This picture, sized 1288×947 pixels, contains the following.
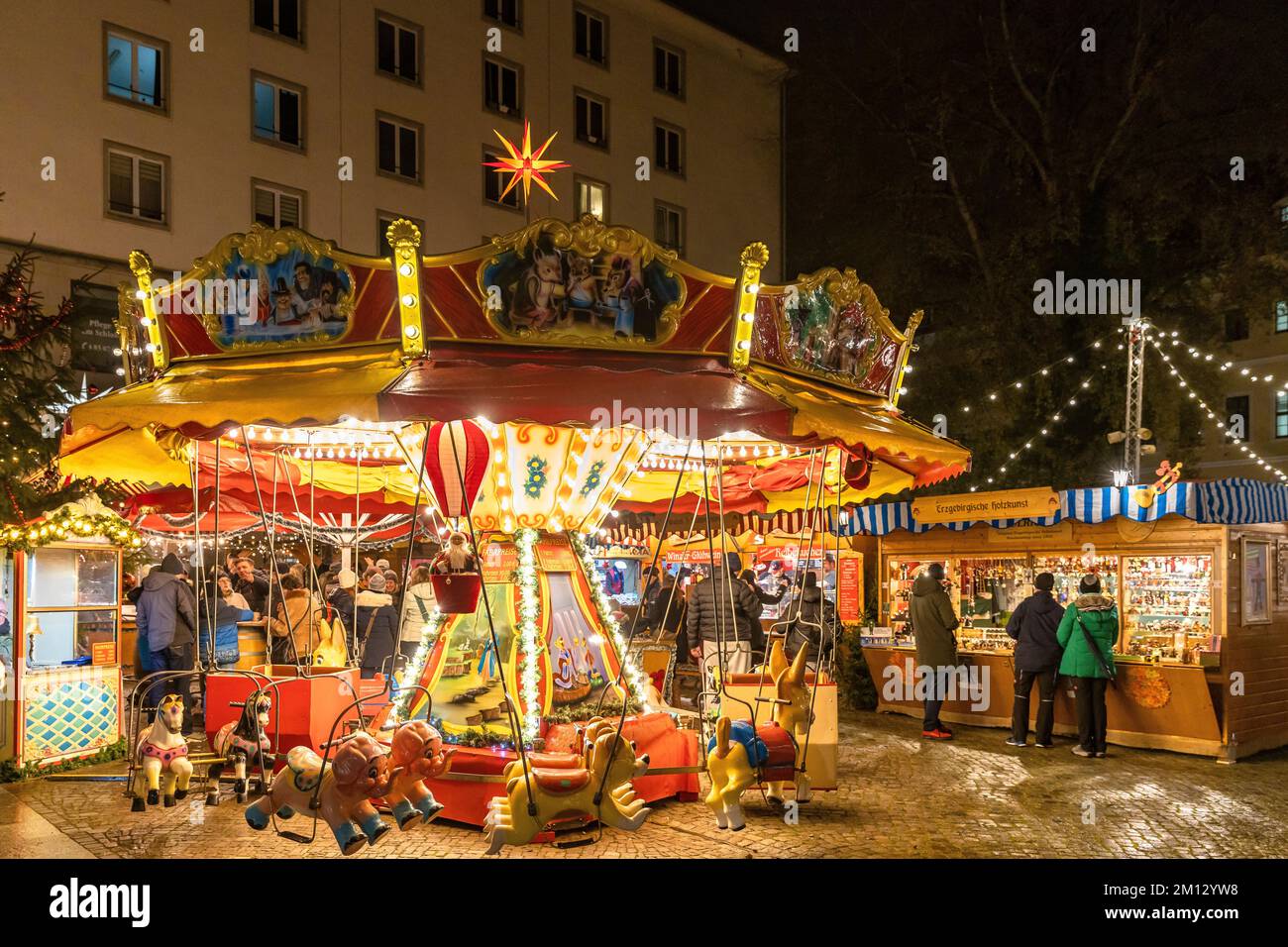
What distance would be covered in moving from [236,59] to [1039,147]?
17.1 meters

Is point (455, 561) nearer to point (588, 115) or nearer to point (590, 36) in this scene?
point (588, 115)

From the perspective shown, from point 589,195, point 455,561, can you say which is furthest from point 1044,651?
point 589,195

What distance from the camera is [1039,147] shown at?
23234mm

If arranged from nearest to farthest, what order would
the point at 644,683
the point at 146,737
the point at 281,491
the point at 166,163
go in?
the point at 146,737 → the point at 644,683 → the point at 281,491 → the point at 166,163

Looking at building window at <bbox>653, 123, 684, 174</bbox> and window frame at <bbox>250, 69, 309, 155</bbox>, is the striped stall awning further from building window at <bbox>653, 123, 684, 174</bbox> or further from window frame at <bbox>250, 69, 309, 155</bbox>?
building window at <bbox>653, 123, 684, 174</bbox>

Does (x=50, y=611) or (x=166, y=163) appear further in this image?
(x=166, y=163)

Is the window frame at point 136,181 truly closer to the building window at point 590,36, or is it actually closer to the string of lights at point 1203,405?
the building window at point 590,36

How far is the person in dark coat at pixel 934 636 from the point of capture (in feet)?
37.9

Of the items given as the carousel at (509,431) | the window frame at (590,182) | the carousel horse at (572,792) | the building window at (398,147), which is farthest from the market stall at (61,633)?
the window frame at (590,182)

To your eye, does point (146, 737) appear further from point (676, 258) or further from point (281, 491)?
point (281, 491)

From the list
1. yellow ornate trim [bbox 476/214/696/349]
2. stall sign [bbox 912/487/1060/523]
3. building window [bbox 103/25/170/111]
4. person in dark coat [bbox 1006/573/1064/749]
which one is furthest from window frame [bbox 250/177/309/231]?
person in dark coat [bbox 1006/573/1064/749]

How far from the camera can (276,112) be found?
2373 cm

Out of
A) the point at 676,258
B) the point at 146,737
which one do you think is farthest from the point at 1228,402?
the point at 146,737

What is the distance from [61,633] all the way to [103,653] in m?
0.43
